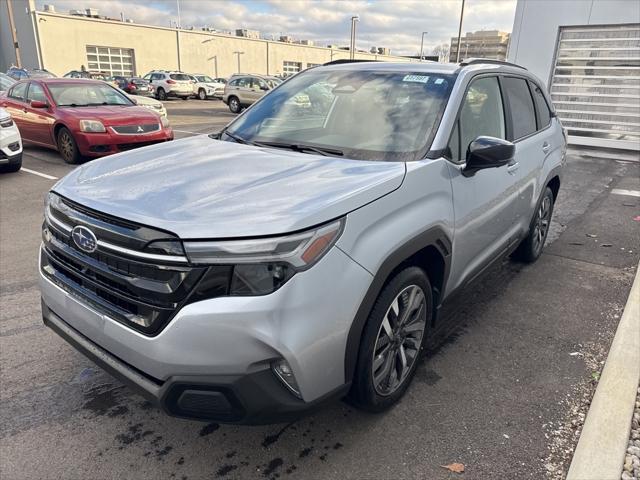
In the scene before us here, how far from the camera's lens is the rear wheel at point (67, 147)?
Result: 341 inches

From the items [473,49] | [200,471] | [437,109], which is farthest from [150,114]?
[473,49]

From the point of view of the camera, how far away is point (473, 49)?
126ft

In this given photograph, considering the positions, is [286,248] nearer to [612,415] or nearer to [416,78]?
[416,78]

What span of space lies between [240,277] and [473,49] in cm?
4150

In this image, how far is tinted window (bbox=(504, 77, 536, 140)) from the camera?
3791 millimetres

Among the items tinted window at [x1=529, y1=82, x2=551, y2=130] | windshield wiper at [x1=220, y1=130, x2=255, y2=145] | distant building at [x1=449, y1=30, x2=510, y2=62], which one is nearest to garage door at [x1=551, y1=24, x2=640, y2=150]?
tinted window at [x1=529, y1=82, x2=551, y2=130]

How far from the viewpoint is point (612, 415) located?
8.55 feet

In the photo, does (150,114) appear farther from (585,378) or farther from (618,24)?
(618,24)

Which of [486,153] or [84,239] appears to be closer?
[84,239]

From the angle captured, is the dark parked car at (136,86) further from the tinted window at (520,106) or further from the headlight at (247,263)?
the headlight at (247,263)

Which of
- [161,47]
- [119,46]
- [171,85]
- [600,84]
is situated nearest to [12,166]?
[600,84]

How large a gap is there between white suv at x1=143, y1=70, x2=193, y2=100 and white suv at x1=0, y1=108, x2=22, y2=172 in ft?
82.2

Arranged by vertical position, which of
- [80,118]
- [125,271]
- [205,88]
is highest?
[125,271]

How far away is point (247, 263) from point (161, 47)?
53.1 meters
